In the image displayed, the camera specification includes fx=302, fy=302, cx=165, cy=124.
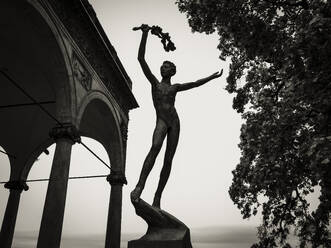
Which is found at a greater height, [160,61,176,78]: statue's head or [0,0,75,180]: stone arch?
[0,0,75,180]: stone arch

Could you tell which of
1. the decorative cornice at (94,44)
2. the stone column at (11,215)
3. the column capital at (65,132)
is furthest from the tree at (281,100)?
the stone column at (11,215)

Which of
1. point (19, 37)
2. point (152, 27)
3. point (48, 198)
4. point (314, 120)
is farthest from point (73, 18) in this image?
point (314, 120)

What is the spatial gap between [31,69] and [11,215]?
21.8 ft

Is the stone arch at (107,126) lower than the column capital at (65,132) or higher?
higher

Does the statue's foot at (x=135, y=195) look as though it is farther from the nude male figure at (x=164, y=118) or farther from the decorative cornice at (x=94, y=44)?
the decorative cornice at (x=94, y=44)

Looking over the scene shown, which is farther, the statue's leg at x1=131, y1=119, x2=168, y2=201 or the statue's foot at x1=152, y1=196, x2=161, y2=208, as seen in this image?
the statue's foot at x1=152, y1=196, x2=161, y2=208

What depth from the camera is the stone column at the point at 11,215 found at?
12.7 metres

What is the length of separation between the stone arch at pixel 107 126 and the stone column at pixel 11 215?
163 inches

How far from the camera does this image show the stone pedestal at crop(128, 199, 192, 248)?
3.26m

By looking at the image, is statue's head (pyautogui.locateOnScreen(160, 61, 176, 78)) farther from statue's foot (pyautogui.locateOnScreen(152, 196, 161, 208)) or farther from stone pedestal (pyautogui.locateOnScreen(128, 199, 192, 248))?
stone pedestal (pyautogui.locateOnScreen(128, 199, 192, 248))

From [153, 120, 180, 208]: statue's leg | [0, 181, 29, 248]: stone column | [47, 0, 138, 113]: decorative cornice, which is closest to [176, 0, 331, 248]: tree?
[153, 120, 180, 208]: statue's leg

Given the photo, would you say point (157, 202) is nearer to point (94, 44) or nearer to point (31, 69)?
point (94, 44)

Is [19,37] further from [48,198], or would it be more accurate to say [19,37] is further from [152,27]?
[152,27]

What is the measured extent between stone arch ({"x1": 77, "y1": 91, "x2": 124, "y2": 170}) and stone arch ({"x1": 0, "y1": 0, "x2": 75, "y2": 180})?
1670mm
